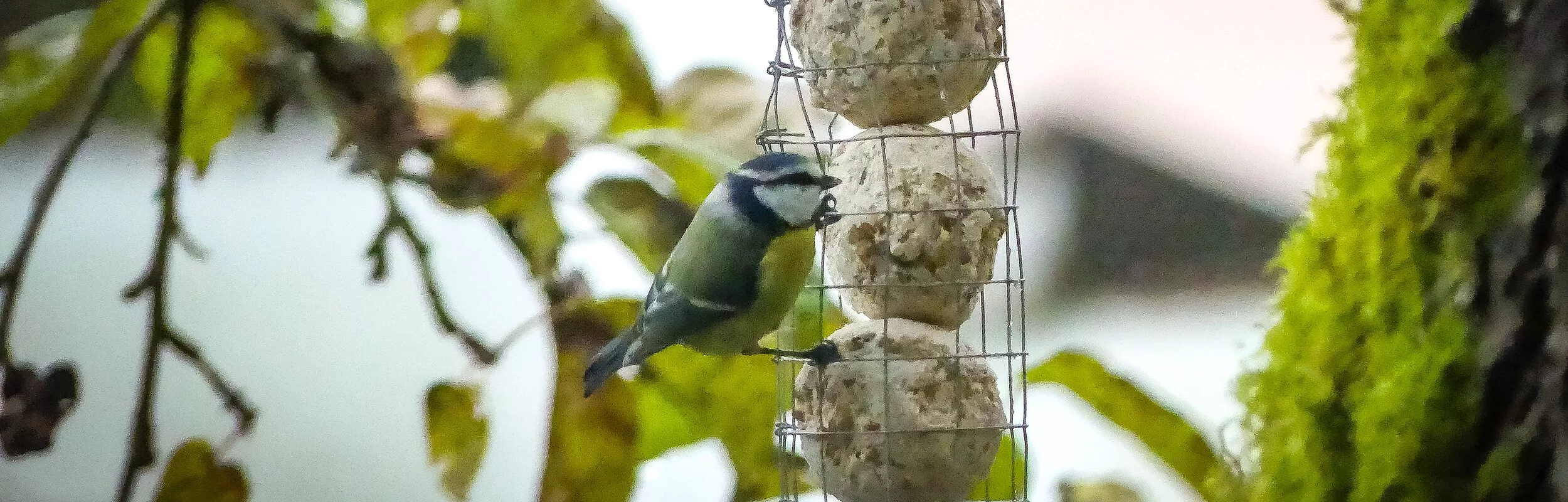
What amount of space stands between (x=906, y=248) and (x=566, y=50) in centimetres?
33

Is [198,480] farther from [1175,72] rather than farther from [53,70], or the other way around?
[1175,72]

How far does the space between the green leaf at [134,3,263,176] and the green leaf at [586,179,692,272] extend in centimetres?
28

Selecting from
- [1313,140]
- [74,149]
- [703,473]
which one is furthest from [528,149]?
[1313,140]

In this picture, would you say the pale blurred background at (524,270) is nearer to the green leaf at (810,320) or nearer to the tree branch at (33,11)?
the tree branch at (33,11)

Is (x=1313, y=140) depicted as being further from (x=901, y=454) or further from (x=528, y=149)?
(x=528, y=149)

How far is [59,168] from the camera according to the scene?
68 cm

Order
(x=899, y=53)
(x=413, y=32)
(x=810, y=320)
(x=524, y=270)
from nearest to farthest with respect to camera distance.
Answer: (x=899, y=53)
(x=810, y=320)
(x=413, y=32)
(x=524, y=270)

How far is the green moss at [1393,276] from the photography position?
0.60m

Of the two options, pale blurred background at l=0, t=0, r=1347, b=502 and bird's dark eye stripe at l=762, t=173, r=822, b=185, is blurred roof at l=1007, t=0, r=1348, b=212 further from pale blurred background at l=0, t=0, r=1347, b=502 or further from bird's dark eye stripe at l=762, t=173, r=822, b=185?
bird's dark eye stripe at l=762, t=173, r=822, b=185

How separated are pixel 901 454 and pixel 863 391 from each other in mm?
44

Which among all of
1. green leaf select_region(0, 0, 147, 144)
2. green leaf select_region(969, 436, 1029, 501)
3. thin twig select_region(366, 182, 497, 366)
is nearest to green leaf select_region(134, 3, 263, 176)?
green leaf select_region(0, 0, 147, 144)

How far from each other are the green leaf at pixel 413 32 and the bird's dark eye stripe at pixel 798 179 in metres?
0.35

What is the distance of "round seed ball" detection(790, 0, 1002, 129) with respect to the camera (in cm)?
60

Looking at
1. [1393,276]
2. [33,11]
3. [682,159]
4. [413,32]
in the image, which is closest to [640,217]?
[682,159]
